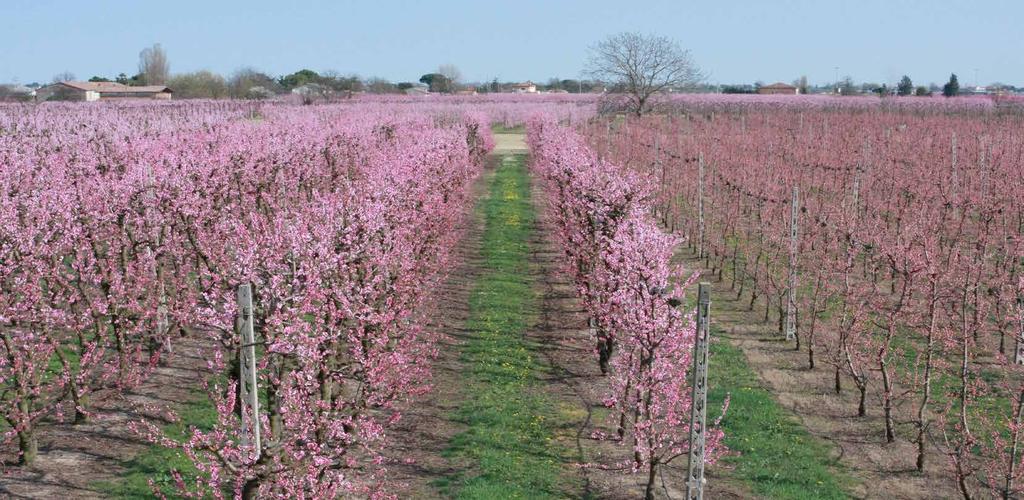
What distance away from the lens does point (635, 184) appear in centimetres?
1869

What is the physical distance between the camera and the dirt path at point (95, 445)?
11992 mm

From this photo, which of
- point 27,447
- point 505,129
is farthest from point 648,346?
point 505,129

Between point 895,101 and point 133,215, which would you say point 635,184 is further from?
point 895,101

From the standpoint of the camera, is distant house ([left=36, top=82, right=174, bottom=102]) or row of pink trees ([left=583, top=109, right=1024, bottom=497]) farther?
distant house ([left=36, top=82, right=174, bottom=102])

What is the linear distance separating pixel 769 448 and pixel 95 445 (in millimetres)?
10027

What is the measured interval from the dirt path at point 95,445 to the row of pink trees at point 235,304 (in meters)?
0.28

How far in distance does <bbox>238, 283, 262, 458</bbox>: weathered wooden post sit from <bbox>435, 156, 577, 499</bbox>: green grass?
3860 mm

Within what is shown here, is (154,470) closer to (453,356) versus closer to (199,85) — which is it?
(453,356)

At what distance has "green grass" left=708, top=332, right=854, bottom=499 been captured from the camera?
12273 millimetres

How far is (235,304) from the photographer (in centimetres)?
1095

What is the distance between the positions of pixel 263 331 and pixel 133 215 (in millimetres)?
8502

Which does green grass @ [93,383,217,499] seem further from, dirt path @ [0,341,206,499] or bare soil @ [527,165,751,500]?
bare soil @ [527,165,751,500]

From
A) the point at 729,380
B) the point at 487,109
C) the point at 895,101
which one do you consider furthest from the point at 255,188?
the point at 895,101

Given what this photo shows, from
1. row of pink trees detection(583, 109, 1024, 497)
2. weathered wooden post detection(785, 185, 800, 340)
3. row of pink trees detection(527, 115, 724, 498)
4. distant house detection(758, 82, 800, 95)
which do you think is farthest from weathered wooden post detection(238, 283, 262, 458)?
distant house detection(758, 82, 800, 95)
